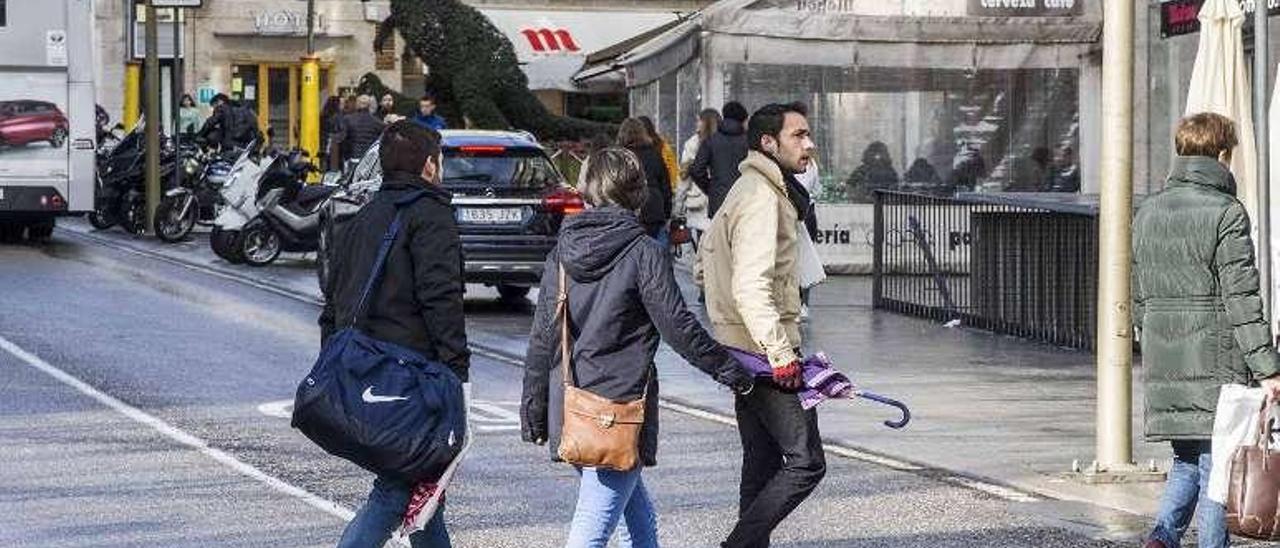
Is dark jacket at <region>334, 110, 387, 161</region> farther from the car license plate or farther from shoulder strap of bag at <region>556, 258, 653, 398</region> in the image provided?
shoulder strap of bag at <region>556, 258, 653, 398</region>

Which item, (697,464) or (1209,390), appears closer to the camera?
(1209,390)

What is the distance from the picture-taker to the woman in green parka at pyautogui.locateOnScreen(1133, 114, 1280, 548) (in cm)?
940

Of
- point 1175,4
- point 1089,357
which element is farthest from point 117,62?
point 1175,4

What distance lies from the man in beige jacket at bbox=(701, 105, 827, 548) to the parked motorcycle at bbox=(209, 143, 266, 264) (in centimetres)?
1924

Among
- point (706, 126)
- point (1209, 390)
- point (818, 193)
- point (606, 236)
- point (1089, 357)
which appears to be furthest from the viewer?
point (818, 193)

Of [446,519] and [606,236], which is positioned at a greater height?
[606,236]

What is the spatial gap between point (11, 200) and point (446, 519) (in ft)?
64.0

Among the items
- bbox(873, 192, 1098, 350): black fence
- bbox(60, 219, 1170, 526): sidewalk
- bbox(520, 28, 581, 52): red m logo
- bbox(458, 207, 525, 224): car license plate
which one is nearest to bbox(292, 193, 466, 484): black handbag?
bbox(60, 219, 1170, 526): sidewalk

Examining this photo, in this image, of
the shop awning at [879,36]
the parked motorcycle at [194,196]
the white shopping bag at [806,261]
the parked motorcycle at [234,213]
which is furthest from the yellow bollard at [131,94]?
the white shopping bag at [806,261]

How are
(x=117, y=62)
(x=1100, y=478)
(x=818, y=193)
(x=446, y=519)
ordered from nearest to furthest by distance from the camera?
1. (x=446, y=519)
2. (x=1100, y=478)
3. (x=818, y=193)
4. (x=117, y=62)

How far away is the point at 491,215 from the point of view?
22.2 metres

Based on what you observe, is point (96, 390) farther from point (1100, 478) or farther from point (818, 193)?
point (818, 193)

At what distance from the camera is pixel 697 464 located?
13.3m

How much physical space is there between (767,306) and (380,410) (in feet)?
4.60
